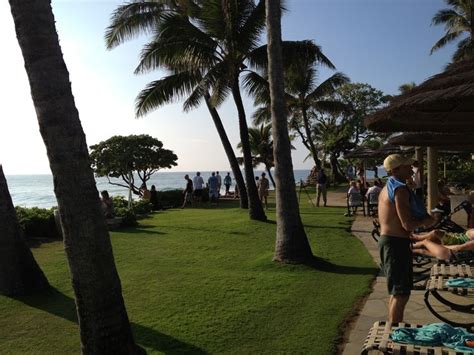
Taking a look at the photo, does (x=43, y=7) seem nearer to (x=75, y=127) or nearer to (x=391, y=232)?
(x=75, y=127)

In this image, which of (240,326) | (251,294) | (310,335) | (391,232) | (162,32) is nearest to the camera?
(391,232)

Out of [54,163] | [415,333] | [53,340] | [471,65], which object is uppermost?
[471,65]

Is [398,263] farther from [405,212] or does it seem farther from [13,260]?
[13,260]

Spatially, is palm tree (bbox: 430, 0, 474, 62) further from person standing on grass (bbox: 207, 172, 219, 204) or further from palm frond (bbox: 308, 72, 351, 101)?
person standing on grass (bbox: 207, 172, 219, 204)

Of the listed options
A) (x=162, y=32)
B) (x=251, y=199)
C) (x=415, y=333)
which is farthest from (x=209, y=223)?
(x=415, y=333)

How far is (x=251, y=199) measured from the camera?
14.5 metres

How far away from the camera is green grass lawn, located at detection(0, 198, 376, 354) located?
4.99m

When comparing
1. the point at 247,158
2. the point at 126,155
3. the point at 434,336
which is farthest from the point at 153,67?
the point at 126,155

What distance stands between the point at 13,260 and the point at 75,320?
72.9 inches

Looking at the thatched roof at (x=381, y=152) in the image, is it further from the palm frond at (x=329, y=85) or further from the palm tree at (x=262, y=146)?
the palm tree at (x=262, y=146)

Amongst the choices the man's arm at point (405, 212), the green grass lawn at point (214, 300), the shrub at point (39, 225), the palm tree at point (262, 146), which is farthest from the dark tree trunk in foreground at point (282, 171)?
the palm tree at point (262, 146)

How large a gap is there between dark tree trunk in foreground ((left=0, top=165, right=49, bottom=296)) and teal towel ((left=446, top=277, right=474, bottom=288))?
18.7ft

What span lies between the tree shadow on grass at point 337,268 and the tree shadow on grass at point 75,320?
11.9 feet

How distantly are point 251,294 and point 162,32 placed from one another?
408 inches
